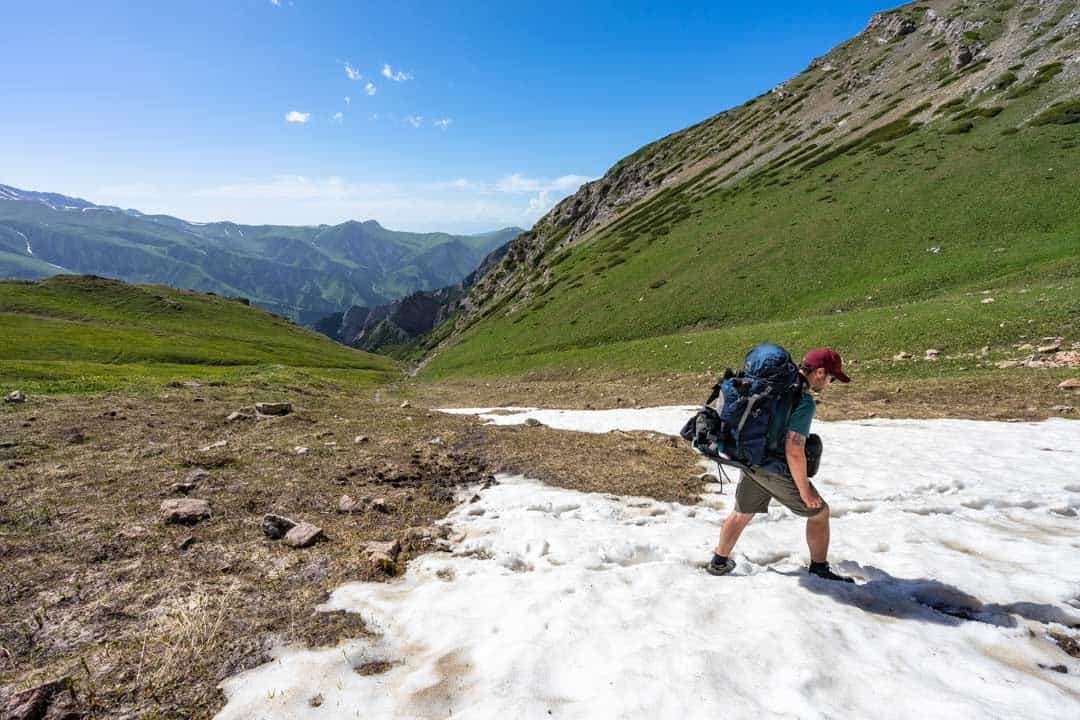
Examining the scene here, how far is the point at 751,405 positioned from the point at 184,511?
384 inches

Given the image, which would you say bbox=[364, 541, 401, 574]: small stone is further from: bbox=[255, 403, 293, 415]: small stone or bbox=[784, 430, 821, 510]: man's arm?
bbox=[255, 403, 293, 415]: small stone

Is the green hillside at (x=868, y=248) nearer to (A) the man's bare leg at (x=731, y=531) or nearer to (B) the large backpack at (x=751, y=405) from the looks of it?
(A) the man's bare leg at (x=731, y=531)

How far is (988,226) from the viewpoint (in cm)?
3625

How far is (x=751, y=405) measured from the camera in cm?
632

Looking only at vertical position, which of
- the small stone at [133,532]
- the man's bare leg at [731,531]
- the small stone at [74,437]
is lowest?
the small stone at [74,437]

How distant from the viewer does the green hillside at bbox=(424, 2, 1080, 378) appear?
2786 cm

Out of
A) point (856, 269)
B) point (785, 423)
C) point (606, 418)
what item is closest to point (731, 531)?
point (785, 423)

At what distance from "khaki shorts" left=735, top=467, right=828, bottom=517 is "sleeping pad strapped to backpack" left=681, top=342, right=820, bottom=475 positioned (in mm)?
395

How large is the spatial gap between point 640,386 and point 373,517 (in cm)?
2259

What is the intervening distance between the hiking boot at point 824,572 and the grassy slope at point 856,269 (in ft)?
66.4

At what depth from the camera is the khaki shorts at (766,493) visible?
6.63 metres

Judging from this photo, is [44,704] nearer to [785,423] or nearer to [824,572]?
[785,423]

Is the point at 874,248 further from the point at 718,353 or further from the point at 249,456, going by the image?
the point at 249,456

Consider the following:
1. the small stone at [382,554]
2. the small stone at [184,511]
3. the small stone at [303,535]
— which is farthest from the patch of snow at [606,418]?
the small stone at [184,511]
